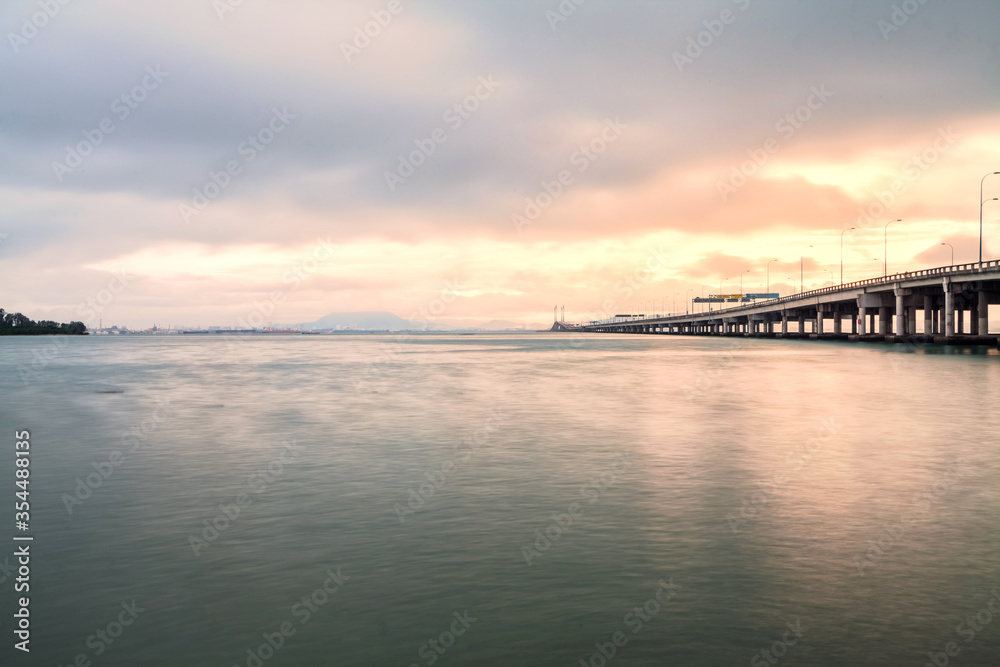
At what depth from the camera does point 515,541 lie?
14078 mm

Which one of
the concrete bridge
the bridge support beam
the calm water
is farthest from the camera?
the bridge support beam

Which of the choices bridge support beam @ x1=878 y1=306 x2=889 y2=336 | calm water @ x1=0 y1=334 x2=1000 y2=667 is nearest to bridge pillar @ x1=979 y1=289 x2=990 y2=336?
bridge support beam @ x1=878 y1=306 x2=889 y2=336

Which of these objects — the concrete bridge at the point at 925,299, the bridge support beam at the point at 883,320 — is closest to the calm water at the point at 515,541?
the concrete bridge at the point at 925,299

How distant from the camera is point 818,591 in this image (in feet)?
36.7

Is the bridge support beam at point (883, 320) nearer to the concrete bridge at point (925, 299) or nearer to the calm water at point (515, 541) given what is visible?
the concrete bridge at point (925, 299)

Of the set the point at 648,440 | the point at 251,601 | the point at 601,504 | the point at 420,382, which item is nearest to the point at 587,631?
the point at 251,601

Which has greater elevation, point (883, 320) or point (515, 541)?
point (883, 320)

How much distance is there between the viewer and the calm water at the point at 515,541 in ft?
31.4

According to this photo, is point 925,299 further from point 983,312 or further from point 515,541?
point 515,541

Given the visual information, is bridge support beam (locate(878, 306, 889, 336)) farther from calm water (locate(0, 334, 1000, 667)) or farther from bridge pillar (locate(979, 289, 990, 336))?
calm water (locate(0, 334, 1000, 667))

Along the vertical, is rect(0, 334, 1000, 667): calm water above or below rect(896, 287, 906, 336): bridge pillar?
below

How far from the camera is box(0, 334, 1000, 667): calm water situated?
9562 mm

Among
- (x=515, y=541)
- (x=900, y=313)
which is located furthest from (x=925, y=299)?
(x=515, y=541)

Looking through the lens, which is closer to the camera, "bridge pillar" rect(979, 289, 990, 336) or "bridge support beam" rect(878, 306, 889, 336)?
"bridge pillar" rect(979, 289, 990, 336)
